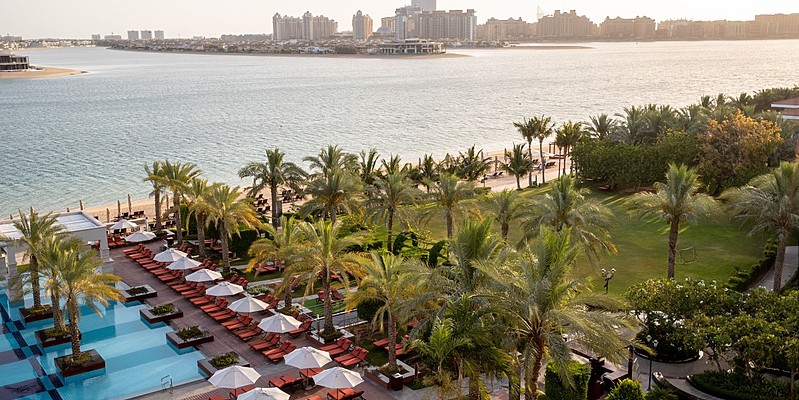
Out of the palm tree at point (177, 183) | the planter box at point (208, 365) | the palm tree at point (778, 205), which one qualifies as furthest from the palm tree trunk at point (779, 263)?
the palm tree at point (177, 183)

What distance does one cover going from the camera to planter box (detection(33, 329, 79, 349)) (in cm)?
2723

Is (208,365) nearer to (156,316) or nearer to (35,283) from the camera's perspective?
(156,316)

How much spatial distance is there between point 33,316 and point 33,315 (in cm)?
8

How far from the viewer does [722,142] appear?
46.6m

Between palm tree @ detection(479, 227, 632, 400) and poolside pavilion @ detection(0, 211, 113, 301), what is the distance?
21.1 meters

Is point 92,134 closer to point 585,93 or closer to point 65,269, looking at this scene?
point 65,269

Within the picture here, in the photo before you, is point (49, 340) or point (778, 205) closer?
point (49, 340)

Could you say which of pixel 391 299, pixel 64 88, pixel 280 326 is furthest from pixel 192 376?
pixel 64 88

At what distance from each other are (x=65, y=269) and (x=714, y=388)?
70.6 feet

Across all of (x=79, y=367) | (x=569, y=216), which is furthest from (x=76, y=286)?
(x=569, y=216)

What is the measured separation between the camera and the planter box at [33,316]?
29.7m

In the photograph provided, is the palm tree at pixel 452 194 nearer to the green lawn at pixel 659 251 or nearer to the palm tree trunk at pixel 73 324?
the green lawn at pixel 659 251

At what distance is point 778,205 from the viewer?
29531 mm

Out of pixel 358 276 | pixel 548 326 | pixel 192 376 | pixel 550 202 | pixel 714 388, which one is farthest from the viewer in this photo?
pixel 550 202
